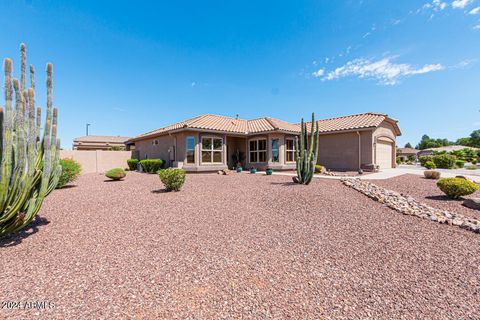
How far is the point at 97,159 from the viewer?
20.0 meters

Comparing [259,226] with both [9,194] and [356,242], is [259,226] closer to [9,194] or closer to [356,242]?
[356,242]

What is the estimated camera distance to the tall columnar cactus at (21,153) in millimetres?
3869

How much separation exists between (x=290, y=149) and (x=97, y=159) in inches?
708

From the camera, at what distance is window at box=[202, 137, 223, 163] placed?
627 inches

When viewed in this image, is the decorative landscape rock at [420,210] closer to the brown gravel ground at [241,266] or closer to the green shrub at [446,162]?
the brown gravel ground at [241,266]

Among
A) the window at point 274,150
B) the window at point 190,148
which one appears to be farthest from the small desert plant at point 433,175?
the window at point 190,148

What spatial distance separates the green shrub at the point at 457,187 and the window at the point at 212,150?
12.7 m

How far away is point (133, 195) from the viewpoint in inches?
332

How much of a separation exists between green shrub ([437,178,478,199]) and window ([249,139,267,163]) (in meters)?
11.3

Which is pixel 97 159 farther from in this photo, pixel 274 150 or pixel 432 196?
pixel 432 196

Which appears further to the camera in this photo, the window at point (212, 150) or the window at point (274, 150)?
the window at point (274, 150)

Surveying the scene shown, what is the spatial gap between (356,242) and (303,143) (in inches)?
270

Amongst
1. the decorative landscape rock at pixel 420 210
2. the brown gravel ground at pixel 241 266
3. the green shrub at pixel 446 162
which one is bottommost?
the brown gravel ground at pixel 241 266

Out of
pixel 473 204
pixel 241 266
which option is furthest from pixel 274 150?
pixel 241 266
